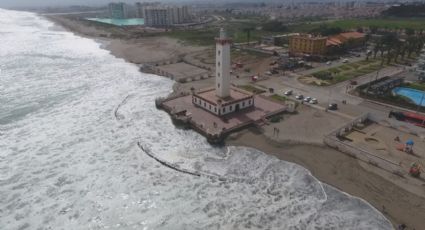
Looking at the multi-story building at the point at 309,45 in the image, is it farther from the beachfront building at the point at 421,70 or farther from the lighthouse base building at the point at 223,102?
the lighthouse base building at the point at 223,102

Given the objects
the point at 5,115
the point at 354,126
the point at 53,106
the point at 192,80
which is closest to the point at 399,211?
the point at 354,126

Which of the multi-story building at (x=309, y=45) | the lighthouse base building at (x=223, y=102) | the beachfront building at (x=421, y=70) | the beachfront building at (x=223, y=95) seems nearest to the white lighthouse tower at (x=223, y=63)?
the beachfront building at (x=223, y=95)

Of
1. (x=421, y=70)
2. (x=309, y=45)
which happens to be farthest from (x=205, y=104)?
(x=309, y=45)

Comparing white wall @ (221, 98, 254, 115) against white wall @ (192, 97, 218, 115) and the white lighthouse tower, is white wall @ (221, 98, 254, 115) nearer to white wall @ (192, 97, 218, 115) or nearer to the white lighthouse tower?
white wall @ (192, 97, 218, 115)

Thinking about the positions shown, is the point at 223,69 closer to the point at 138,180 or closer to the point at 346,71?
the point at 138,180

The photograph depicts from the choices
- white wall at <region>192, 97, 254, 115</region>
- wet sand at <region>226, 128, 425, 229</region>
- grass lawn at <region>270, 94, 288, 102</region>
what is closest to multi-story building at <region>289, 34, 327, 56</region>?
grass lawn at <region>270, 94, 288, 102</region>
